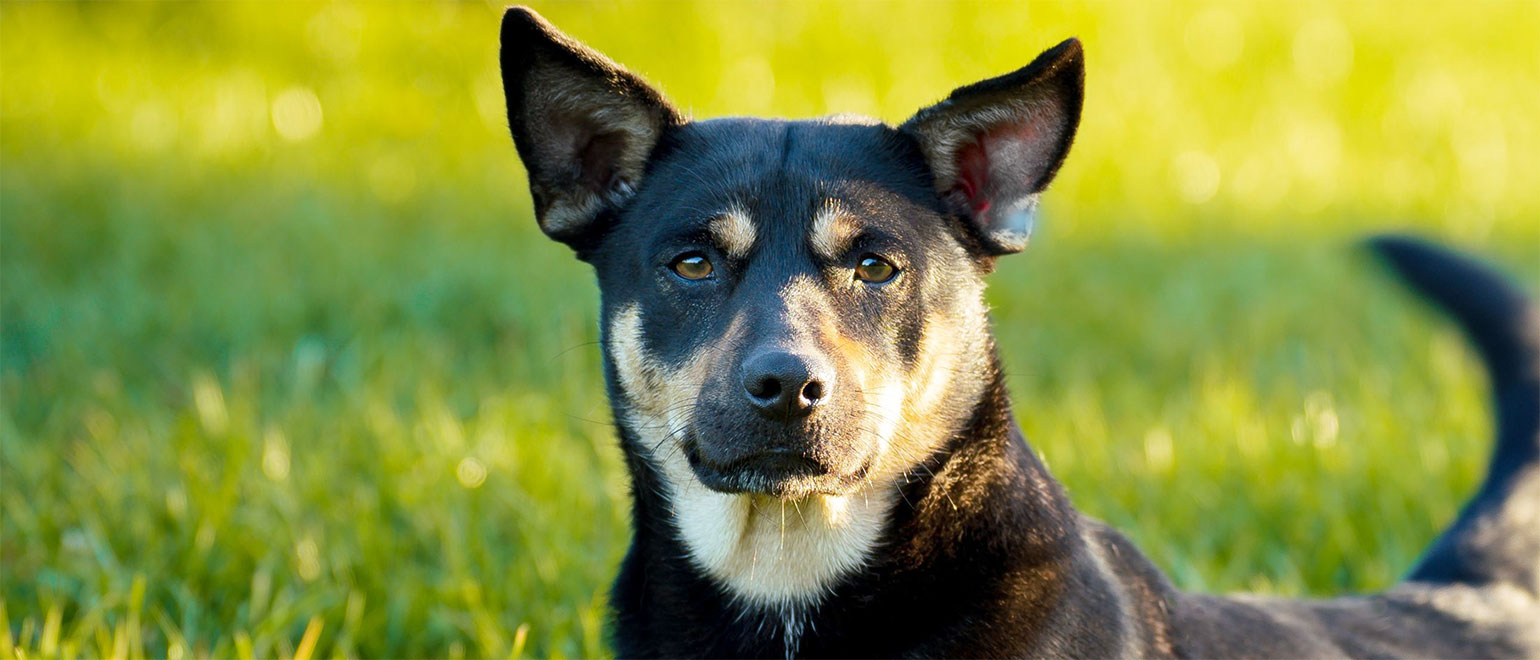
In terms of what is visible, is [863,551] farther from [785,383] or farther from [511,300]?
[511,300]

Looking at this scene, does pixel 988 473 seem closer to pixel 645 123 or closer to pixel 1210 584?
pixel 645 123

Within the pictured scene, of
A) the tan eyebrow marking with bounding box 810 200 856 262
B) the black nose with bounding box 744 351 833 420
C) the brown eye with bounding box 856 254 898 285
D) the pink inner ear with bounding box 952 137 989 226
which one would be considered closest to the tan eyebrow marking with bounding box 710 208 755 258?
the tan eyebrow marking with bounding box 810 200 856 262

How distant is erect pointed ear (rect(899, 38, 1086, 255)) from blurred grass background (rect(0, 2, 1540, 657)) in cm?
155

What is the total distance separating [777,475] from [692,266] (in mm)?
518

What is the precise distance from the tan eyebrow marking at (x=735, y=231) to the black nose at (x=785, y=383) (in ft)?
1.18

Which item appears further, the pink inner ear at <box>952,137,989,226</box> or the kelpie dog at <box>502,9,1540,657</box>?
the pink inner ear at <box>952,137,989,226</box>

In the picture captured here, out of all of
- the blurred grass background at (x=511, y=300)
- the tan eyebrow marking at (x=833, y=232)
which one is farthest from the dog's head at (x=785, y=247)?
the blurred grass background at (x=511, y=300)

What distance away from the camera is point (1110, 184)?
27.2 feet

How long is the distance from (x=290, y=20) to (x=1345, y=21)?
723cm

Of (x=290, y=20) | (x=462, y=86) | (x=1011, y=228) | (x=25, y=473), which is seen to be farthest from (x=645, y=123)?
(x=290, y=20)

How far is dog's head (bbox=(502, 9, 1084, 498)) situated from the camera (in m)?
2.94

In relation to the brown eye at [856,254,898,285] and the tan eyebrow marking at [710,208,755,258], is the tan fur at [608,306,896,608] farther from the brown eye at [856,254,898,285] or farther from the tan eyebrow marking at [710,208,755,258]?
the brown eye at [856,254,898,285]

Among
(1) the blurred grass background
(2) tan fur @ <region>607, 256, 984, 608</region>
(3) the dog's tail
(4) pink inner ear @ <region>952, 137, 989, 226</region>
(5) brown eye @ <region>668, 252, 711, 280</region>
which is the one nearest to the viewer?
(2) tan fur @ <region>607, 256, 984, 608</region>

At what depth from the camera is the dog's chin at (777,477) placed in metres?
2.94
